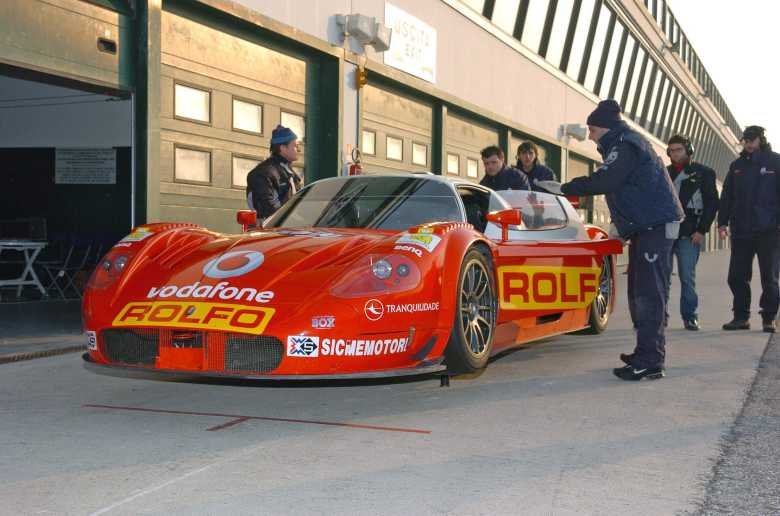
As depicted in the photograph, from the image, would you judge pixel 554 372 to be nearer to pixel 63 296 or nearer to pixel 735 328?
pixel 735 328

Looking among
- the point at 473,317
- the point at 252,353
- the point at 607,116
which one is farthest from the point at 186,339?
the point at 607,116

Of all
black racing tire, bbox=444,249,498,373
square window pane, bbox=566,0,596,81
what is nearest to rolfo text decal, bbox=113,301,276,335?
black racing tire, bbox=444,249,498,373

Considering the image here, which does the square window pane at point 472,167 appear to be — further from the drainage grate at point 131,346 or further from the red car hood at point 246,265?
the drainage grate at point 131,346

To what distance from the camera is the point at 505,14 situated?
17.1 metres

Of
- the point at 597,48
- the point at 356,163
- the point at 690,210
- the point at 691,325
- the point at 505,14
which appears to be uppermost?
the point at 597,48

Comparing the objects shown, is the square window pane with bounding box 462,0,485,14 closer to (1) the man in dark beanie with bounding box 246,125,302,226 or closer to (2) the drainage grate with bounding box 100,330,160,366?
(1) the man in dark beanie with bounding box 246,125,302,226

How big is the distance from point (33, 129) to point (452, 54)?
21.2 feet

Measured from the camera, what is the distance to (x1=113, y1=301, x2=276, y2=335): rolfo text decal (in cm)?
384

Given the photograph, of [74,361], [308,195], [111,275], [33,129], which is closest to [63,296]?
[33,129]

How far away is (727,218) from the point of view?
26.6 feet

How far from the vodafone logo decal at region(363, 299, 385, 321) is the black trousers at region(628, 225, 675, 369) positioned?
1.93 metres

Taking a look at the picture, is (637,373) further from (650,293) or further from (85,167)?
(85,167)

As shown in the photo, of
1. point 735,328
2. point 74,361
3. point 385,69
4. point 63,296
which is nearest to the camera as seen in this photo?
point 74,361

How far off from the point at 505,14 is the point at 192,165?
10.1m
